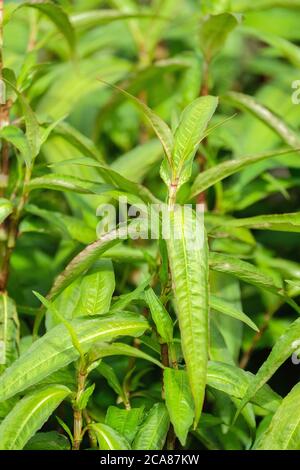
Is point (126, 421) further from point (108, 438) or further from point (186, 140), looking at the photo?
point (186, 140)

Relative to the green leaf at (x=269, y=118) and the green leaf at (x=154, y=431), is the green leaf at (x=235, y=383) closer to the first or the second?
the green leaf at (x=154, y=431)

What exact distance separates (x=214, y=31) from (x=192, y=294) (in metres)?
0.68

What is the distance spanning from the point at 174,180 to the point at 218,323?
0.37m

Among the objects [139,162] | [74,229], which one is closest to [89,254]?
[74,229]

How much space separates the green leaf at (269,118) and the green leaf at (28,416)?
590 mm

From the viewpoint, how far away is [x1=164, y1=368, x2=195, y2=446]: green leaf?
2.88ft

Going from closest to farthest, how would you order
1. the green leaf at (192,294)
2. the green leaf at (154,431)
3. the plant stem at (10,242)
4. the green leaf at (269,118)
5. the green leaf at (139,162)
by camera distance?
the green leaf at (192,294), the green leaf at (154,431), the plant stem at (10,242), the green leaf at (269,118), the green leaf at (139,162)

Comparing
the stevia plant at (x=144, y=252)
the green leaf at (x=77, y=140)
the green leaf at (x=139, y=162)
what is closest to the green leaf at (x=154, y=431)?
the stevia plant at (x=144, y=252)

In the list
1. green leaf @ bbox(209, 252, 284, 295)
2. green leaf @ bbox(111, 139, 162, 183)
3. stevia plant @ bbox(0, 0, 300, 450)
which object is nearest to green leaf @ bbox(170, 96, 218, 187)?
stevia plant @ bbox(0, 0, 300, 450)

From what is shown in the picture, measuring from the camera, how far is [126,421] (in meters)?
0.99

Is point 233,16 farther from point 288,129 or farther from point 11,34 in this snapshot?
point 11,34

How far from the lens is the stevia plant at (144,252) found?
912 mm

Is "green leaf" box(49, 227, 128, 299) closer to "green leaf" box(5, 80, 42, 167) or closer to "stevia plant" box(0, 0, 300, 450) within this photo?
"stevia plant" box(0, 0, 300, 450)

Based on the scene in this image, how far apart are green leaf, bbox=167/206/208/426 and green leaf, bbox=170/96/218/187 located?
0.08 meters
